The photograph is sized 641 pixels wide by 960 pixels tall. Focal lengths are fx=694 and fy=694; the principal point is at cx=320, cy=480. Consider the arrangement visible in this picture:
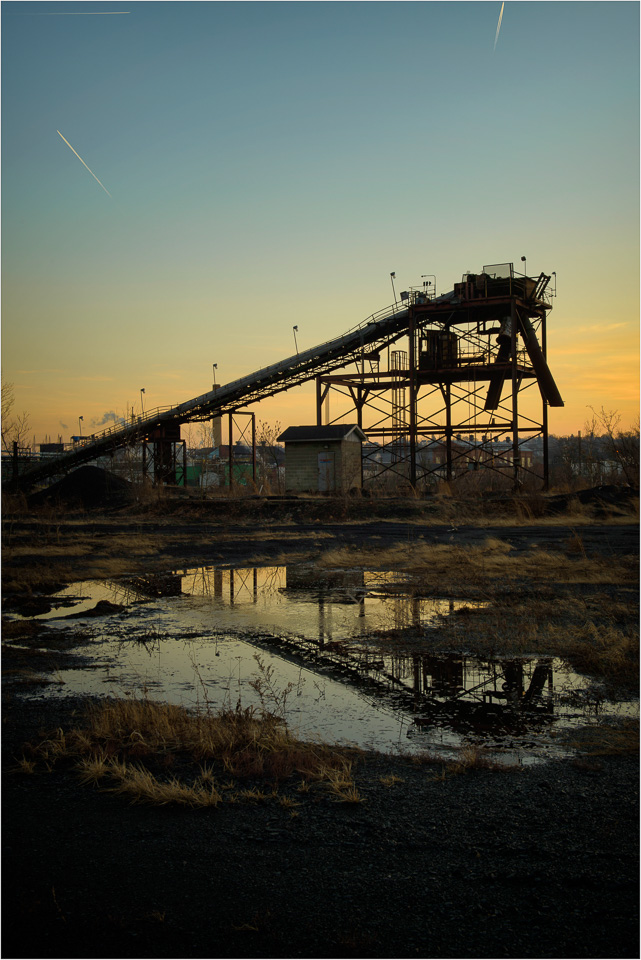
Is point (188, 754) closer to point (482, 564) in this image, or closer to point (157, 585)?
point (157, 585)

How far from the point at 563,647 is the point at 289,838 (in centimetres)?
509

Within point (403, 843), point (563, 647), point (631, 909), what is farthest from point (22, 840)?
point (563, 647)

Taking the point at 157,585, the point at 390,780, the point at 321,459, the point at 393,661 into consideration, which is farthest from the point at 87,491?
the point at 390,780

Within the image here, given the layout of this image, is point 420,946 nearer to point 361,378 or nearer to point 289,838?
point 289,838

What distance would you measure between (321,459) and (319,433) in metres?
1.44

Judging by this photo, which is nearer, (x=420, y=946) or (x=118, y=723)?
(x=420, y=946)

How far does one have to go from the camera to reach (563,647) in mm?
8125

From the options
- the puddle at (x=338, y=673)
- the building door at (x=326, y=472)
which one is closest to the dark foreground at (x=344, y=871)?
the puddle at (x=338, y=673)

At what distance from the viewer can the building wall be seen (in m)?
37.9

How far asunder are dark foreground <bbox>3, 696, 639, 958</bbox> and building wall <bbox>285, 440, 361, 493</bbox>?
108ft

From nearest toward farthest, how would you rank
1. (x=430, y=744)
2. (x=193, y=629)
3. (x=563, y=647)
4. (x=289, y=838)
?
(x=289, y=838), (x=430, y=744), (x=563, y=647), (x=193, y=629)

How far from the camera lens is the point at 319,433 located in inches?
1507

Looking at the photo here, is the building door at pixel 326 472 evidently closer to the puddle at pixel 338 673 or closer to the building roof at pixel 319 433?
the building roof at pixel 319 433

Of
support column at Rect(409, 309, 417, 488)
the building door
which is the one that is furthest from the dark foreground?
the building door
